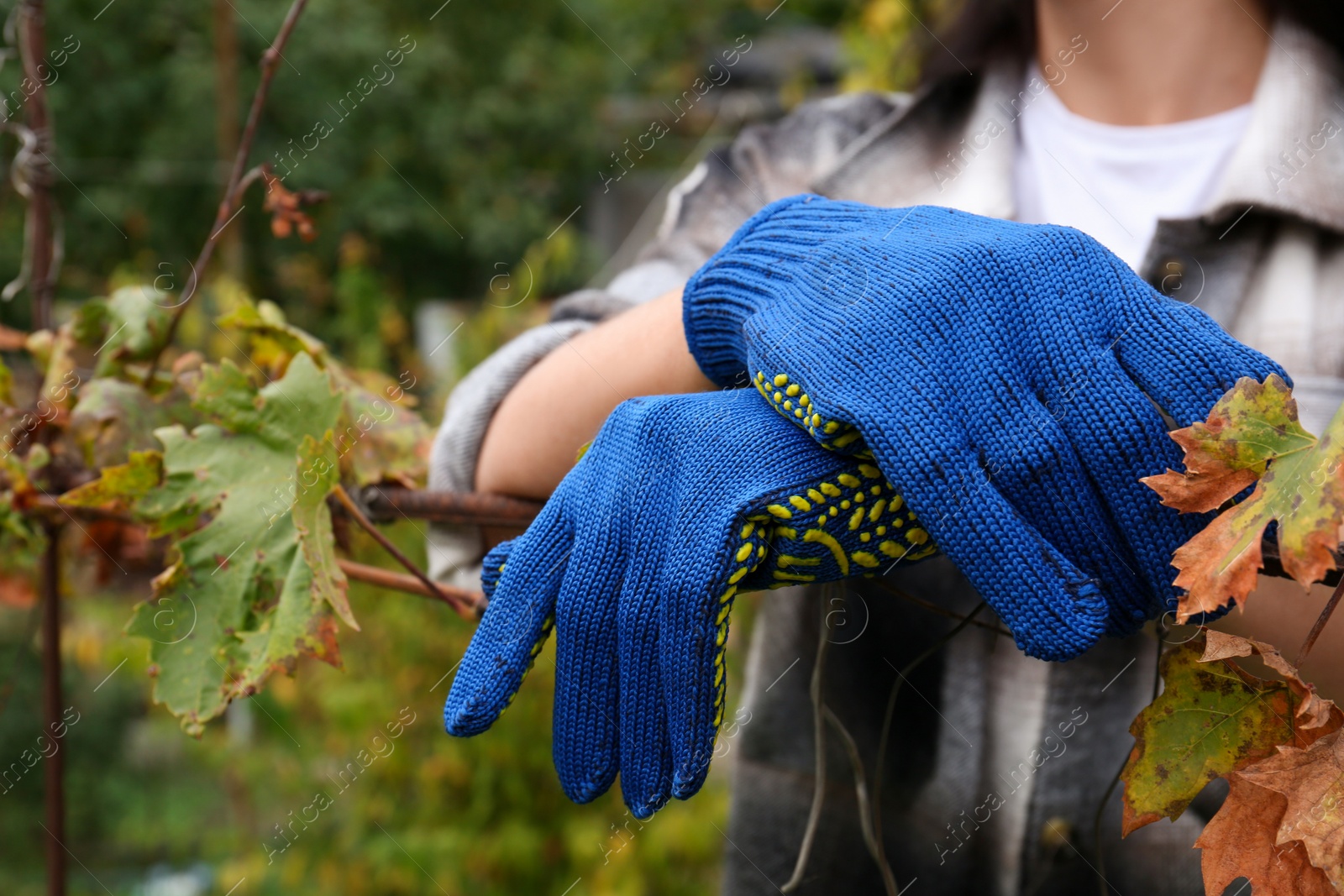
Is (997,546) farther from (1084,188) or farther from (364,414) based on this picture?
Answer: (1084,188)

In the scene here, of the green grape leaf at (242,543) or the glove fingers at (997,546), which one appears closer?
the glove fingers at (997,546)

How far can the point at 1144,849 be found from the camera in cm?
95

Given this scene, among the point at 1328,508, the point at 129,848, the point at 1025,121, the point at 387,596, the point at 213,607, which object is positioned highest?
the point at 213,607

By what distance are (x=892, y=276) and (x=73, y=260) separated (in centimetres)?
564

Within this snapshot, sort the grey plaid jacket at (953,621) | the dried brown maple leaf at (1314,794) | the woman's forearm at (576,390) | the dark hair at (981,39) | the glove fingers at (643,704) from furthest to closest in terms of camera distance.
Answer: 1. the dark hair at (981,39)
2. the grey plaid jacket at (953,621)
3. the woman's forearm at (576,390)
4. the glove fingers at (643,704)
5. the dried brown maple leaf at (1314,794)

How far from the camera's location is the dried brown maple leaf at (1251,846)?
1.65 feet

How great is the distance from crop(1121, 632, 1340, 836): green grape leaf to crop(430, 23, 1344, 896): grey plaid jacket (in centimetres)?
32

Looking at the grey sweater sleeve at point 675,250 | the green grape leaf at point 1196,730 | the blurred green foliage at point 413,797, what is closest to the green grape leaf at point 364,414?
the grey sweater sleeve at point 675,250

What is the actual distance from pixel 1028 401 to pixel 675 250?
559mm

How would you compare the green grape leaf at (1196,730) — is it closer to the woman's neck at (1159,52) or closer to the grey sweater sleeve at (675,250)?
the grey sweater sleeve at (675,250)

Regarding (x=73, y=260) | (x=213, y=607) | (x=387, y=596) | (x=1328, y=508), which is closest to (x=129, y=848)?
(x=387, y=596)

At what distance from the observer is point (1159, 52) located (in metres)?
1.05

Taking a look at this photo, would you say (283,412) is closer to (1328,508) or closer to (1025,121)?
(1328,508)

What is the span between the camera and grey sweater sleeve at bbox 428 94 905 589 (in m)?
0.91
